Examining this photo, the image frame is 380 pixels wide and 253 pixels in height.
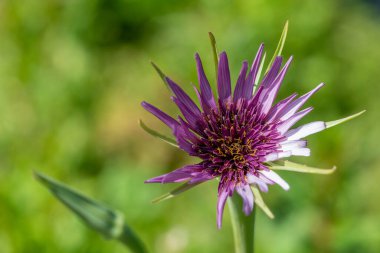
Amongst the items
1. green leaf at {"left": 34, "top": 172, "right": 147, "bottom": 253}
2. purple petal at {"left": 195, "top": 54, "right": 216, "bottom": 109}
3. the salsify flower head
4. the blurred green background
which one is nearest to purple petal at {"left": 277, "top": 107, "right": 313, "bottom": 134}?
the salsify flower head

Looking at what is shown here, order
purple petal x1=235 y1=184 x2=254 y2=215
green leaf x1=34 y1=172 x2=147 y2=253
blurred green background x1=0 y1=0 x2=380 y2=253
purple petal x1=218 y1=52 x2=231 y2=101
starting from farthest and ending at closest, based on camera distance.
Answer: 1. blurred green background x1=0 y1=0 x2=380 y2=253
2. green leaf x1=34 y1=172 x2=147 y2=253
3. purple petal x1=218 y1=52 x2=231 y2=101
4. purple petal x1=235 y1=184 x2=254 y2=215

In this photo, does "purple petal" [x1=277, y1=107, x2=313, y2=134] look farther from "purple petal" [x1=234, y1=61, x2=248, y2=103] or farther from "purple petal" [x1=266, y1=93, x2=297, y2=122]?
"purple petal" [x1=234, y1=61, x2=248, y2=103]

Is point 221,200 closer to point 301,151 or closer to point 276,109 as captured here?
point 301,151

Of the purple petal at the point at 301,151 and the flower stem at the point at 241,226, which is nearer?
the purple petal at the point at 301,151

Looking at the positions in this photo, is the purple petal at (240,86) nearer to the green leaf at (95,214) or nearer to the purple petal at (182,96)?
the purple petal at (182,96)

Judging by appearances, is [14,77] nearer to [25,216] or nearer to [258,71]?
[25,216]

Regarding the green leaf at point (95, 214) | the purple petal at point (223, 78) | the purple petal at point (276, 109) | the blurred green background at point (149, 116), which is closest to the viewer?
the purple petal at point (223, 78)

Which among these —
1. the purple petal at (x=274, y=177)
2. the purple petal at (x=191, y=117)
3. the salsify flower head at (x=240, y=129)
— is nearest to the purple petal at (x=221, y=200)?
the salsify flower head at (x=240, y=129)

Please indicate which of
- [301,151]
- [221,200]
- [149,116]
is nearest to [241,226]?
[221,200]
